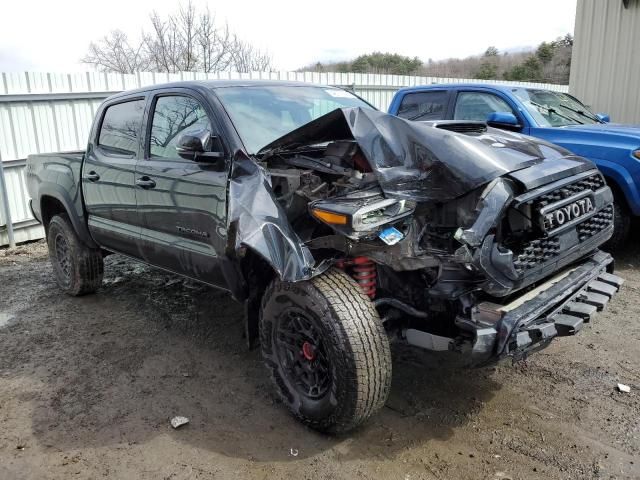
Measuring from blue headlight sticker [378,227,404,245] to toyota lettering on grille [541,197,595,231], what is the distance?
0.78m

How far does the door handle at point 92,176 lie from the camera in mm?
4648

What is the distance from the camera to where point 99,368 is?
155 inches

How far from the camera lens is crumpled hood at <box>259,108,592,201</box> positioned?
107 inches

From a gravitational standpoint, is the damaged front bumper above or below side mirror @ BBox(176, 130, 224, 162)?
below

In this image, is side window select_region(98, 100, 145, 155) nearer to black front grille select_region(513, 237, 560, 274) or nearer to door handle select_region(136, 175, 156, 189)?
door handle select_region(136, 175, 156, 189)

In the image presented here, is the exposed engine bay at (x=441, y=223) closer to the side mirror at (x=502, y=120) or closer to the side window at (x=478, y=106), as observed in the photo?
the side mirror at (x=502, y=120)

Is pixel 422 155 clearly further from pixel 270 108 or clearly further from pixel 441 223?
pixel 270 108

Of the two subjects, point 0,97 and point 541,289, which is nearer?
point 541,289

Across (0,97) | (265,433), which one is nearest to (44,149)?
(0,97)

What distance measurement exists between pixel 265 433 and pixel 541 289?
1742 mm

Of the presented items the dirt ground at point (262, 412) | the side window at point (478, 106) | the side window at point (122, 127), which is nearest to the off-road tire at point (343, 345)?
the dirt ground at point (262, 412)

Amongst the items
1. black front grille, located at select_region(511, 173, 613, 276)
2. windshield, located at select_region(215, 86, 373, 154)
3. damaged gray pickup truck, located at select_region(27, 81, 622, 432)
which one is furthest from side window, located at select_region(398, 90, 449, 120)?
black front grille, located at select_region(511, 173, 613, 276)

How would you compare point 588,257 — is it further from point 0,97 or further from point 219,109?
point 0,97

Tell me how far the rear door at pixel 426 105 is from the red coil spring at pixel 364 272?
4017 mm
